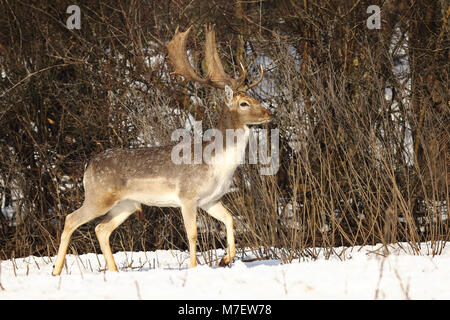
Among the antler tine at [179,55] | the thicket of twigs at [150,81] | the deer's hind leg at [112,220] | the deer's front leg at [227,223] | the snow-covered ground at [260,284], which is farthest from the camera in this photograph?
the thicket of twigs at [150,81]

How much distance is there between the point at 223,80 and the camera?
21.5 feet

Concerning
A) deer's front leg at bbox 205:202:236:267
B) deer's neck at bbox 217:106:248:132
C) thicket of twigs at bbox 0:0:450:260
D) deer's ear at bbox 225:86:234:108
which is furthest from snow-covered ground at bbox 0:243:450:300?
thicket of twigs at bbox 0:0:450:260

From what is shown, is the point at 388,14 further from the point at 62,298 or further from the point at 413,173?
the point at 62,298

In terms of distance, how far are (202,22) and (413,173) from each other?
160 inches

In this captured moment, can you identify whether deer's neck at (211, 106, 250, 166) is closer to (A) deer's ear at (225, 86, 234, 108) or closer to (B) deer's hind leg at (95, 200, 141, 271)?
(A) deer's ear at (225, 86, 234, 108)

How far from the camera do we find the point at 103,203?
237 inches

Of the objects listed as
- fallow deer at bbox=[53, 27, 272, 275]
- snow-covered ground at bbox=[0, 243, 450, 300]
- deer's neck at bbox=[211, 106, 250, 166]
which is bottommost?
snow-covered ground at bbox=[0, 243, 450, 300]

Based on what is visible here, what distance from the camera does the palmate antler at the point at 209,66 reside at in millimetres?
6480

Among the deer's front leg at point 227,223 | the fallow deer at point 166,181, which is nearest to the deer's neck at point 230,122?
the fallow deer at point 166,181

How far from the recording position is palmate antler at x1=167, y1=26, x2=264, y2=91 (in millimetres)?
6480

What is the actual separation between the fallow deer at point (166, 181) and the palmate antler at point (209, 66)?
169 mm

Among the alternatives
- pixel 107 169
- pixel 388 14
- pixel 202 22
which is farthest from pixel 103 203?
pixel 388 14

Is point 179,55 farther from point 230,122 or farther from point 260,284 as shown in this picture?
point 260,284

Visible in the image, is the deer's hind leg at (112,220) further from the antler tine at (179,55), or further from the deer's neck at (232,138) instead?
the antler tine at (179,55)
